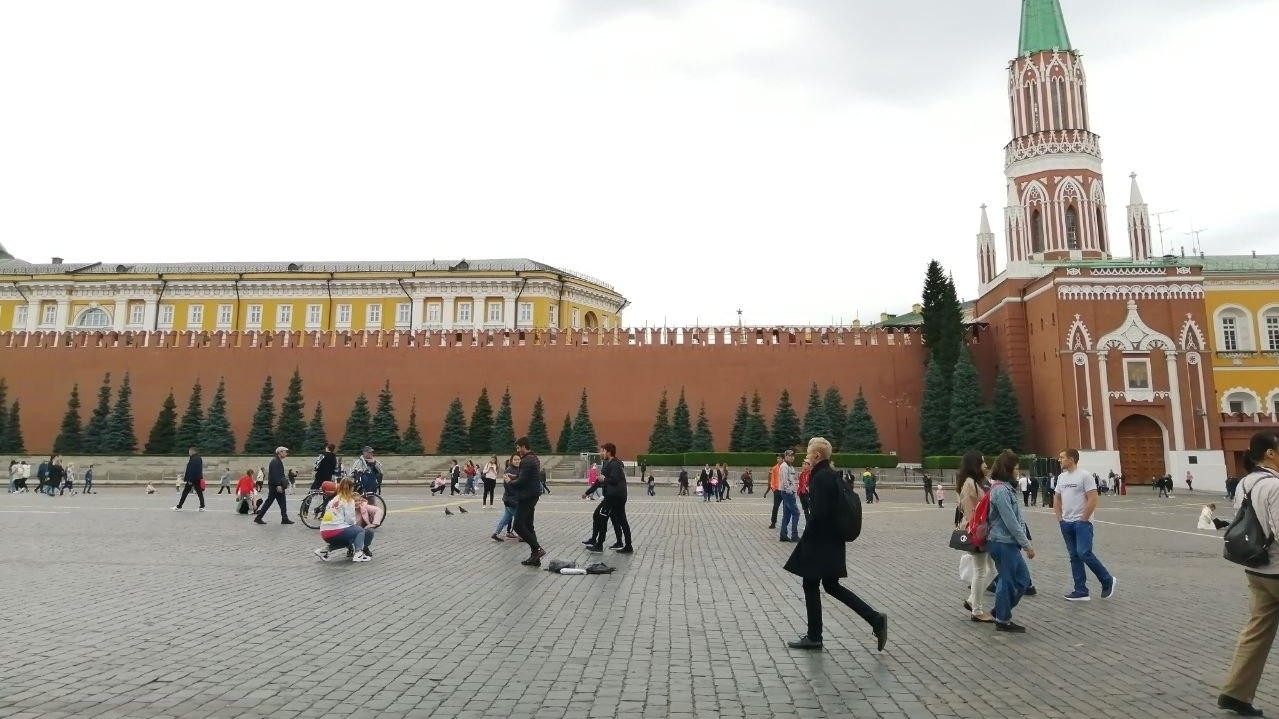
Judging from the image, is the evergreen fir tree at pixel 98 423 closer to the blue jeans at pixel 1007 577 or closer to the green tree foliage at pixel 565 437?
the green tree foliage at pixel 565 437

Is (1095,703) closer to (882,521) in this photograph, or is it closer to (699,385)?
(882,521)

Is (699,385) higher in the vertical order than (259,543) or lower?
higher

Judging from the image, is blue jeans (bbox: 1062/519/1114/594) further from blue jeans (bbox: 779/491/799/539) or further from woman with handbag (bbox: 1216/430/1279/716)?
blue jeans (bbox: 779/491/799/539)

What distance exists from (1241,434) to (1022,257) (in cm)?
1147

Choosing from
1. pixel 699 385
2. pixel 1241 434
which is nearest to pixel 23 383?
pixel 699 385

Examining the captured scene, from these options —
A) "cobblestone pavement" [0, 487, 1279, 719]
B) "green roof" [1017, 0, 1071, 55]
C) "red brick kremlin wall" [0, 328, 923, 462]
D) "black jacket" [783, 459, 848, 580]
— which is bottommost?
"cobblestone pavement" [0, 487, 1279, 719]

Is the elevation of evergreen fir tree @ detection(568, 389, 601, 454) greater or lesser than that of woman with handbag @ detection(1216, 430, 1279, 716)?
greater

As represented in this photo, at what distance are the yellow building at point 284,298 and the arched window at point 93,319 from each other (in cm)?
6

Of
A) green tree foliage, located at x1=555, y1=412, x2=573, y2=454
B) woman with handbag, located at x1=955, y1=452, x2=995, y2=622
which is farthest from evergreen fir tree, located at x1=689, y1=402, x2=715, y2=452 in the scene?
woman with handbag, located at x1=955, y1=452, x2=995, y2=622

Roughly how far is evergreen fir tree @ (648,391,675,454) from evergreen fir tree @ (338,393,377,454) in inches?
483

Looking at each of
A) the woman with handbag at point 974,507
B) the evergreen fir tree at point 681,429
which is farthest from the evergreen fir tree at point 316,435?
the woman with handbag at point 974,507

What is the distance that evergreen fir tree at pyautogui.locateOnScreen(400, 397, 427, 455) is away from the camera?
35625 millimetres

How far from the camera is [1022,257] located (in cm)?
3778

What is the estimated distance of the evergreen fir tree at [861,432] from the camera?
3334cm
